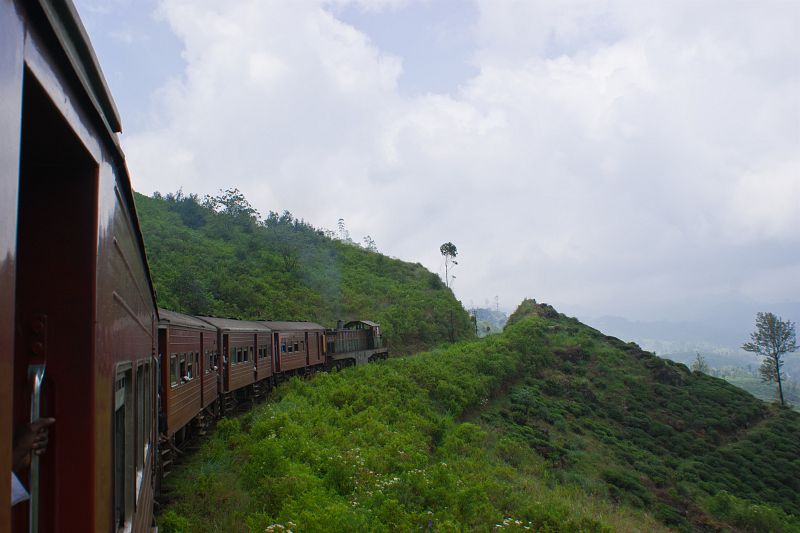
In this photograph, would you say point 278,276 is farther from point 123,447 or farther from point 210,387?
point 123,447

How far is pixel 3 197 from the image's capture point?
1.17 meters

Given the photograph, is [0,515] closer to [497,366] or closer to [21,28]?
[21,28]

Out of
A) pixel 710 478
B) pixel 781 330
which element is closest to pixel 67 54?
pixel 710 478

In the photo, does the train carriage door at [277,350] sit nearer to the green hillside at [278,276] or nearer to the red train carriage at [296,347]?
the red train carriage at [296,347]

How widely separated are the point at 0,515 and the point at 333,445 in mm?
11606

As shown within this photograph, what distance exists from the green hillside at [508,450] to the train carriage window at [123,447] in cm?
446

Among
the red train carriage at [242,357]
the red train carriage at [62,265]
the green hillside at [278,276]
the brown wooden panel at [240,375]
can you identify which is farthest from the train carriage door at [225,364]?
the green hillside at [278,276]

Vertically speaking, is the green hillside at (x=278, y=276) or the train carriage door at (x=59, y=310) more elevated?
the green hillside at (x=278, y=276)

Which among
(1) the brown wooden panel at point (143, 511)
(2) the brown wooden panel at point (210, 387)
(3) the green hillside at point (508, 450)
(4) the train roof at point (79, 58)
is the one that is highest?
(4) the train roof at point (79, 58)

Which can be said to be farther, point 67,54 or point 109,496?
point 109,496

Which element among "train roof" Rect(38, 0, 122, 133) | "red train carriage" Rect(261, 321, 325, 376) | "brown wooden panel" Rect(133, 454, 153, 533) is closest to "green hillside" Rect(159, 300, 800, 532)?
"red train carriage" Rect(261, 321, 325, 376)

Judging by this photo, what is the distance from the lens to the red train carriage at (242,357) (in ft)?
46.3

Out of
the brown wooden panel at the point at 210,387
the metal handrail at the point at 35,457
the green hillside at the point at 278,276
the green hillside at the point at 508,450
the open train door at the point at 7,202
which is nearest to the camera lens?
the open train door at the point at 7,202

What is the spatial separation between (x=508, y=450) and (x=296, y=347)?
28.9ft
